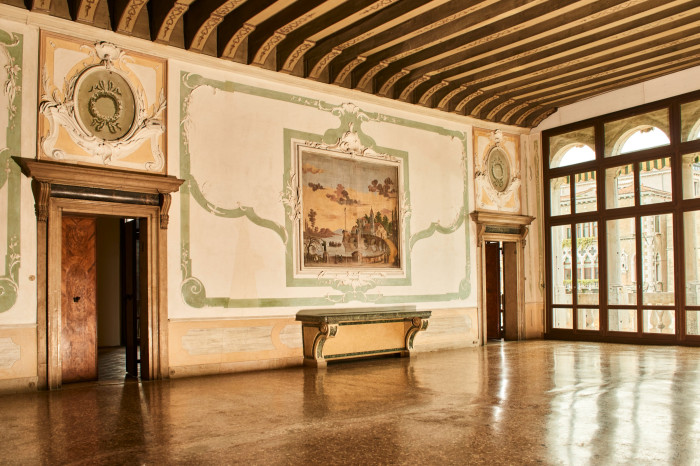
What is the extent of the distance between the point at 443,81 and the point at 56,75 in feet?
20.3

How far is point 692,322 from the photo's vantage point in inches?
416

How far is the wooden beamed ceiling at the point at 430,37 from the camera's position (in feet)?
25.7

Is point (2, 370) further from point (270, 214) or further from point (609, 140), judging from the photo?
point (609, 140)

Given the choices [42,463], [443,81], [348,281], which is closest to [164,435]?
[42,463]

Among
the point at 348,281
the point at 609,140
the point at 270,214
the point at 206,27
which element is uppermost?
the point at 206,27

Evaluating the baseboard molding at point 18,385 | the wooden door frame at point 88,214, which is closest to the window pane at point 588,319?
the wooden door frame at point 88,214

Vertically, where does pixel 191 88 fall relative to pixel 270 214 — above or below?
above

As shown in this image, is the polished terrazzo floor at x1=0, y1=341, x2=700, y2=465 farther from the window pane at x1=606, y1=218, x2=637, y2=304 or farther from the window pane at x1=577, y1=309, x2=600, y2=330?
the window pane at x1=577, y1=309, x2=600, y2=330

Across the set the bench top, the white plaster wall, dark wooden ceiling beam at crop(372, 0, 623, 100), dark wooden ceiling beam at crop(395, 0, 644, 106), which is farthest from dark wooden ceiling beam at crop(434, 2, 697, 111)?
the bench top

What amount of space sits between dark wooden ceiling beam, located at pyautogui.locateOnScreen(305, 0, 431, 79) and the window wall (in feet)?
18.6

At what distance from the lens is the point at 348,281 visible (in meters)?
9.84

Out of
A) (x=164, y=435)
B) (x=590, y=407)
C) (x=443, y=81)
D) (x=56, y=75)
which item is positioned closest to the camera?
(x=164, y=435)

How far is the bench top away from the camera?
8.65m

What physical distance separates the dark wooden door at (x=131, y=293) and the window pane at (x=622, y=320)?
844cm
